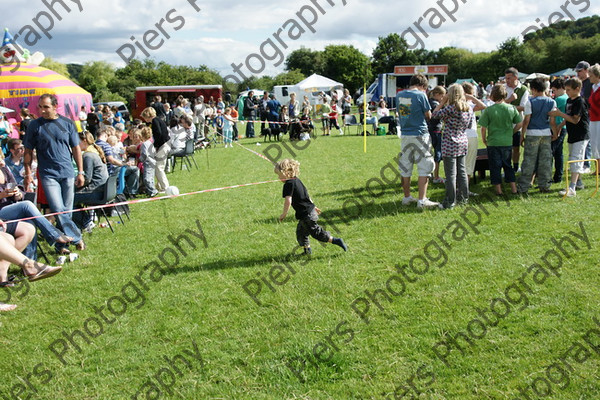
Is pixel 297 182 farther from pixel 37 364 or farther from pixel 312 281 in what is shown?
pixel 37 364

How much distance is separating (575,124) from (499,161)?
1323 millimetres

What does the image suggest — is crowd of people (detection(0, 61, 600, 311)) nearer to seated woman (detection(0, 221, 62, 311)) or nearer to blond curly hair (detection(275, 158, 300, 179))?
seated woman (detection(0, 221, 62, 311))

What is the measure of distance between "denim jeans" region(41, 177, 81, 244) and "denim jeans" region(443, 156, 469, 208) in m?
5.26

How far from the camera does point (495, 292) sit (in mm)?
4484

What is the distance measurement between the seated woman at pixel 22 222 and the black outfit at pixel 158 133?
4.14 meters

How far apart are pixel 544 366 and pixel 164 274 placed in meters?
3.95

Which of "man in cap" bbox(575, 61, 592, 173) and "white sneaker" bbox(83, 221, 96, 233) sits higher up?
"man in cap" bbox(575, 61, 592, 173)

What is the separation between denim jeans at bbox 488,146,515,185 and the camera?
25.2 ft

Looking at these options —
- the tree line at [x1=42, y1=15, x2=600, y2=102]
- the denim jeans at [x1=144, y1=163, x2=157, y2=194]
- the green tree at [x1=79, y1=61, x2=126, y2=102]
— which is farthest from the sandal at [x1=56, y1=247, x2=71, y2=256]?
the green tree at [x1=79, y1=61, x2=126, y2=102]

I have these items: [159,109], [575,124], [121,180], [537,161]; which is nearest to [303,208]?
[121,180]

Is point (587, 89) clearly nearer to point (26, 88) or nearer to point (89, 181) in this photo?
point (89, 181)

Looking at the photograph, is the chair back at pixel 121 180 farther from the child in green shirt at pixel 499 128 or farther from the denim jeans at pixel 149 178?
the child in green shirt at pixel 499 128

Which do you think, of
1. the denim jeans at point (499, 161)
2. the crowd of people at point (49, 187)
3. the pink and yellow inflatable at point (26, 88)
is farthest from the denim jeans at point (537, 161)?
the pink and yellow inflatable at point (26, 88)

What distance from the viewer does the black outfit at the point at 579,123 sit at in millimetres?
7512
